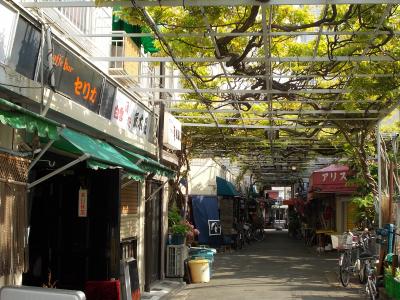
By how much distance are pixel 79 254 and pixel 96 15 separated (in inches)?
187

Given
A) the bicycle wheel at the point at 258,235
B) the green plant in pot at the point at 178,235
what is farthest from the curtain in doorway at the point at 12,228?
the bicycle wheel at the point at 258,235

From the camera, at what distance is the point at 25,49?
680 centimetres

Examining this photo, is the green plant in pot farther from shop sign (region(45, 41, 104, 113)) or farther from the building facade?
shop sign (region(45, 41, 104, 113))

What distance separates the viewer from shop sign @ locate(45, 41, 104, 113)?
7875 millimetres

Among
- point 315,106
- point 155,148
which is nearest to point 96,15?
point 155,148

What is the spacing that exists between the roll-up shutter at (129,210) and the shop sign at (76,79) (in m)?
2.84

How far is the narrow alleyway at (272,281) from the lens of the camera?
12805mm

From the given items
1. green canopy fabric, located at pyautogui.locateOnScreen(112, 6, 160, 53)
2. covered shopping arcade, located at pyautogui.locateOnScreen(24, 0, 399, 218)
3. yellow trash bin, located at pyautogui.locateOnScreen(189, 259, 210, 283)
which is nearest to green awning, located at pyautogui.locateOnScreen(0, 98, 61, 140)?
covered shopping arcade, located at pyautogui.locateOnScreen(24, 0, 399, 218)

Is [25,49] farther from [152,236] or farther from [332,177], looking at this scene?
[332,177]

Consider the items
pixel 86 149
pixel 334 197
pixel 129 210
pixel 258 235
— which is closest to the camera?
pixel 86 149

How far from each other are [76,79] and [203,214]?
1721 cm

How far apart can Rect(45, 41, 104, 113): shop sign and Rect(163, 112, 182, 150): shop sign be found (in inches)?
182

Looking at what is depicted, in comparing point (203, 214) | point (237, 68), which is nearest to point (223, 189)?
point (203, 214)

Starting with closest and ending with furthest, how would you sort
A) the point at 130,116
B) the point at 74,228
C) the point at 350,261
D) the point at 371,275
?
1. the point at 74,228
2. the point at 130,116
3. the point at 371,275
4. the point at 350,261
